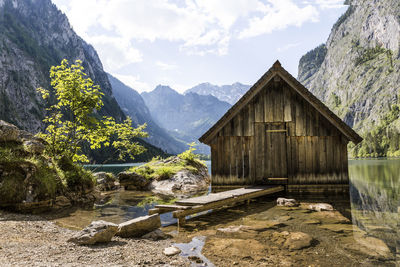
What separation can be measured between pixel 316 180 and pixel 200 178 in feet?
38.4

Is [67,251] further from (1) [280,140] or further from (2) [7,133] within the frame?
(1) [280,140]

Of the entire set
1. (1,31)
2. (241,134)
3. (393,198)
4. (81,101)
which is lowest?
(393,198)

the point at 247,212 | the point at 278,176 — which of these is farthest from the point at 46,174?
the point at 278,176

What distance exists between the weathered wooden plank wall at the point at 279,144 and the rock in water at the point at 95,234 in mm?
9468

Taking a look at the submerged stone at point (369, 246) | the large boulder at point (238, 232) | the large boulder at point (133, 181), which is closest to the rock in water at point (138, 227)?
the large boulder at point (238, 232)

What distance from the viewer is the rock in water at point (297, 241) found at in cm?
718

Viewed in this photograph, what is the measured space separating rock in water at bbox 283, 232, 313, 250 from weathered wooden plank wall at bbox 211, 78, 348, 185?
302 inches

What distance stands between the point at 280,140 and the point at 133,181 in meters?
12.9

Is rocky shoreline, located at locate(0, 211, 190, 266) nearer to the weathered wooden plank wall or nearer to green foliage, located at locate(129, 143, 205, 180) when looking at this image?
the weathered wooden plank wall

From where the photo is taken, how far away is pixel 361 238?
7941 mm

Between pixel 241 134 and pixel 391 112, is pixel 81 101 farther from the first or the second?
pixel 391 112

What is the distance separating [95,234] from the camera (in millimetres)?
6863

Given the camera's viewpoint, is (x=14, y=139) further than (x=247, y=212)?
Yes

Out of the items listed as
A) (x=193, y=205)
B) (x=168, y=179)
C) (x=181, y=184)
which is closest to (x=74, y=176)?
(x=193, y=205)
